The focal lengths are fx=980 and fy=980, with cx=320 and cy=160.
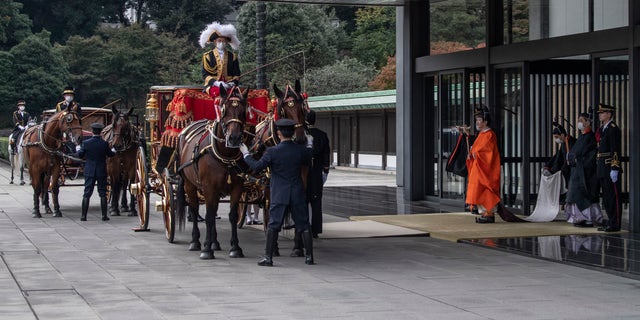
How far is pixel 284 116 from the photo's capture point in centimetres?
1145

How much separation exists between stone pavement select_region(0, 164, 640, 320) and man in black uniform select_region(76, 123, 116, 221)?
2.97 meters

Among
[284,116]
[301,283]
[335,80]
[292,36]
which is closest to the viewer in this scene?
[301,283]

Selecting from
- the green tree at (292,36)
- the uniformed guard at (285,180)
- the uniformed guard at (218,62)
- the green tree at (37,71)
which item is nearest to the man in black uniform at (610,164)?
the uniformed guard at (285,180)

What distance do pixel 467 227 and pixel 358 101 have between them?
2169 centimetres

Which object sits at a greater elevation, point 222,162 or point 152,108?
point 152,108

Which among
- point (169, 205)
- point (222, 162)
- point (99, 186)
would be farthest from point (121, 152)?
point (222, 162)

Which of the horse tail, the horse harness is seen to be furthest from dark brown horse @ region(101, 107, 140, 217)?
the horse harness

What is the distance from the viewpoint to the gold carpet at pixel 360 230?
47.0 ft

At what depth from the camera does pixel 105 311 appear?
845 centimetres

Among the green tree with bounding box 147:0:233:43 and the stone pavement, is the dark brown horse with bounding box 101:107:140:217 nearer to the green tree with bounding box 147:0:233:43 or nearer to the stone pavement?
the stone pavement

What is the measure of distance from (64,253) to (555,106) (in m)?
9.36

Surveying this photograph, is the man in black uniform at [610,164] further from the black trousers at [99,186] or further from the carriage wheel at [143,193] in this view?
the black trousers at [99,186]

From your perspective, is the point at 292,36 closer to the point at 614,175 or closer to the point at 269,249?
the point at 614,175

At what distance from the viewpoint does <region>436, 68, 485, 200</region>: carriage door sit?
19.1 metres
